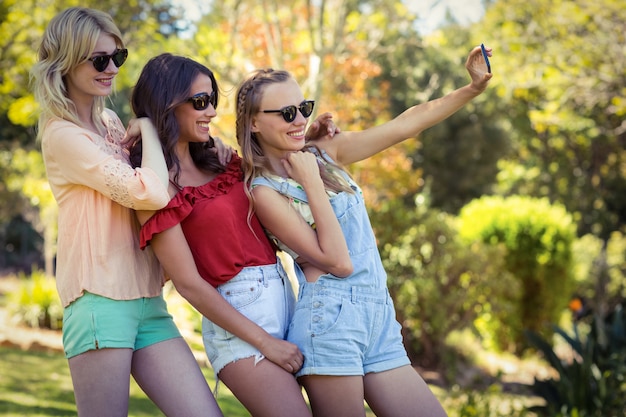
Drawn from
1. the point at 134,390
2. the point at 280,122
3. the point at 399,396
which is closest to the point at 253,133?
the point at 280,122

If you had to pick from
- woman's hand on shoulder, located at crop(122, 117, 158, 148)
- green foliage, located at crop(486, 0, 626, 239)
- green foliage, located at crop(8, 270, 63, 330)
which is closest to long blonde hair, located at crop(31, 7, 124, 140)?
woman's hand on shoulder, located at crop(122, 117, 158, 148)

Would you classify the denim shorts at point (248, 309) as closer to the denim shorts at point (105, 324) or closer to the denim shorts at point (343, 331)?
the denim shorts at point (343, 331)

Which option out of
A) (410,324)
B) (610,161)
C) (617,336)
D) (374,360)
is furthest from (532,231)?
(610,161)

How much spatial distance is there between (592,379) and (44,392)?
493 cm

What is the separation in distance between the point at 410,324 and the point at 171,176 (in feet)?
22.6

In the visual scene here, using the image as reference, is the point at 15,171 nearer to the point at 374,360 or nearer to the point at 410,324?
the point at 410,324

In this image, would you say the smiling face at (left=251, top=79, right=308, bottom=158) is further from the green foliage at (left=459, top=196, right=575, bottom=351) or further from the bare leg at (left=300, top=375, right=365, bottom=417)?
the green foliage at (left=459, top=196, right=575, bottom=351)

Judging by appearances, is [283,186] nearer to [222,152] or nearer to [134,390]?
[222,152]

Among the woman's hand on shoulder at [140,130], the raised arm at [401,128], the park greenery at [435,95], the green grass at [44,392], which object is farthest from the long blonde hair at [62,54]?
the green grass at [44,392]

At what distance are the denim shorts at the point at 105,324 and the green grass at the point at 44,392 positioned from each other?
362 centimetres

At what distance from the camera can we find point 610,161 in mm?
20766

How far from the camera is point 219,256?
2.71 meters

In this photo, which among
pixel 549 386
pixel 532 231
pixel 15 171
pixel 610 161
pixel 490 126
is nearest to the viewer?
pixel 549 386

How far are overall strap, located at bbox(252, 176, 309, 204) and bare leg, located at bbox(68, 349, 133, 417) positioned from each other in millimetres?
779
